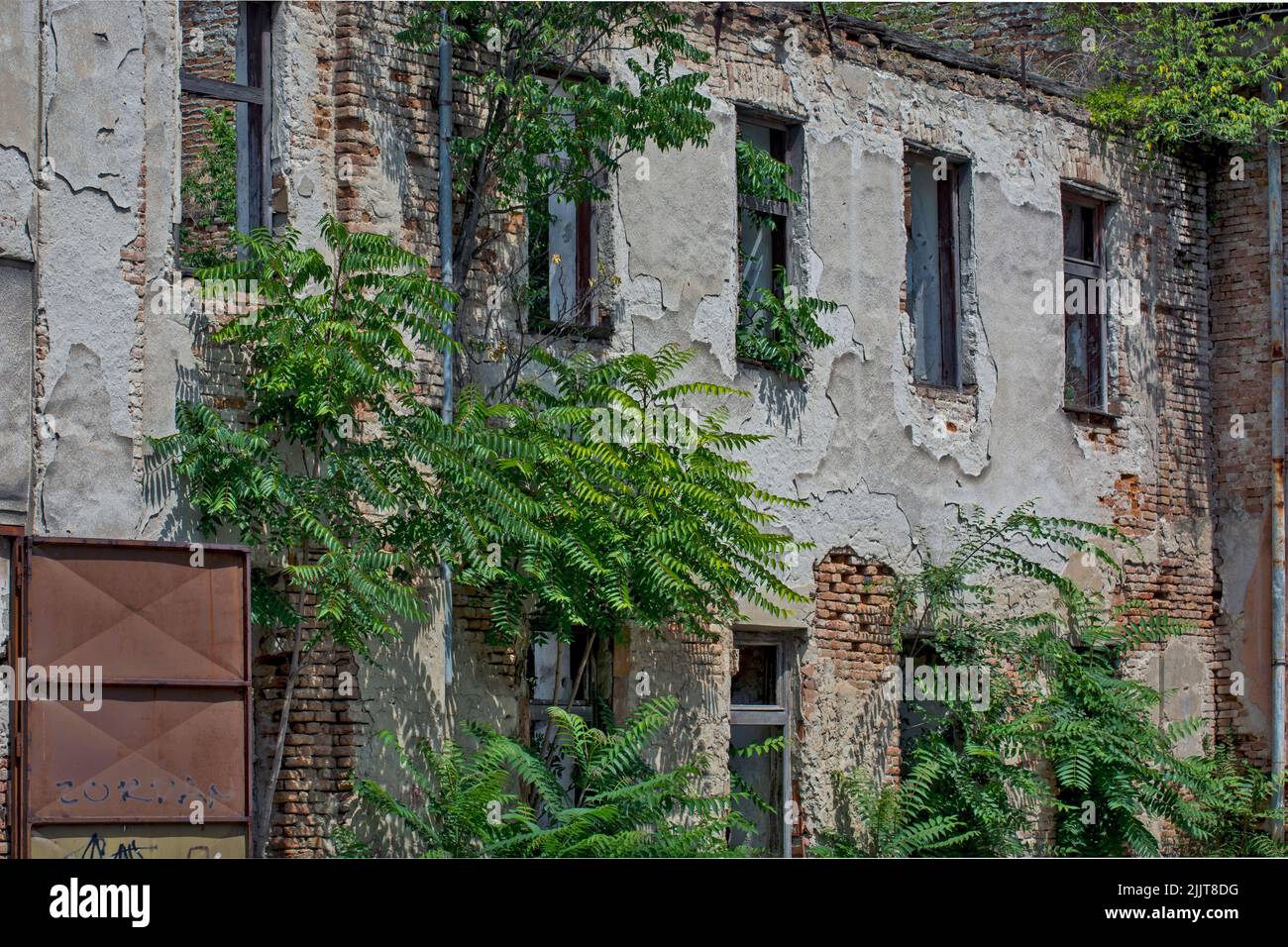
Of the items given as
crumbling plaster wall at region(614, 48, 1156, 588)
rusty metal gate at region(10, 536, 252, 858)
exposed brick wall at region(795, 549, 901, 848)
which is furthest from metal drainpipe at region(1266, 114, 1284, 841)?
rusty metal gate at region(10, 536, 252, 858)

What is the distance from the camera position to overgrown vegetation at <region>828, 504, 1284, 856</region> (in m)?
13.7

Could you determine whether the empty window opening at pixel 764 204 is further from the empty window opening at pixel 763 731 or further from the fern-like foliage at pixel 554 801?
the fern-like foliage at pixel 554 801

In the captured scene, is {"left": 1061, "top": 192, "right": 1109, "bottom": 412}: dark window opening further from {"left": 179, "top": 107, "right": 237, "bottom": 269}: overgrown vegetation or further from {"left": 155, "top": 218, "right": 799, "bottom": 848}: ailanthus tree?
{"left": 179, "top": 107, "right": 237, "bottom": 269}: overgrown vegetation

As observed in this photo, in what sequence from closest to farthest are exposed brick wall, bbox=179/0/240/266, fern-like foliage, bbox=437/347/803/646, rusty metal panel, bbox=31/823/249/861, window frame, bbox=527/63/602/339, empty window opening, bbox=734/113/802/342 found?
1. rusty metal panel, bbox=31/823/249/861
2. fern-like foliage, bbox=437/347/803/646
3. window frame, bbox=527/63/602/339
4. empty window opening, bbox=734/113/802/342
5. exposed brick wall, bbox=179/0/240/266

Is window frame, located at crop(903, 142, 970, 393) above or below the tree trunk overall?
above

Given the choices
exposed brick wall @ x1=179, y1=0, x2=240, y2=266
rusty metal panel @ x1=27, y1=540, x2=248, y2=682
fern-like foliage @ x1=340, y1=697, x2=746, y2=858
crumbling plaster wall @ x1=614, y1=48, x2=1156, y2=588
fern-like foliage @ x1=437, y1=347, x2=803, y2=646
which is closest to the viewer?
rusty metal panel @ x1=27, y1=540, x2=248, y2=682

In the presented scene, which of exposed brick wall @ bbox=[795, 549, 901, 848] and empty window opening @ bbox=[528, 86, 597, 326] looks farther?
exposed brick wall @ bbox=[795, 549, 901, 848]

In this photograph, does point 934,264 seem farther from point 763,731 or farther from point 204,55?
point 204,55

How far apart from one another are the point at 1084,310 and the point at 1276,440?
2067mm

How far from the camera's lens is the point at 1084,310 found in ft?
54.9

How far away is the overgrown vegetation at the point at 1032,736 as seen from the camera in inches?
540

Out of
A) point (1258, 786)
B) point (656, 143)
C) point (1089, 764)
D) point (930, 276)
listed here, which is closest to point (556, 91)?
point (656, 143)

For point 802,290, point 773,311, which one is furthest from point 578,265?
point 802,290

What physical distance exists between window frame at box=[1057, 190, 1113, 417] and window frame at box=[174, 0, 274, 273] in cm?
761
